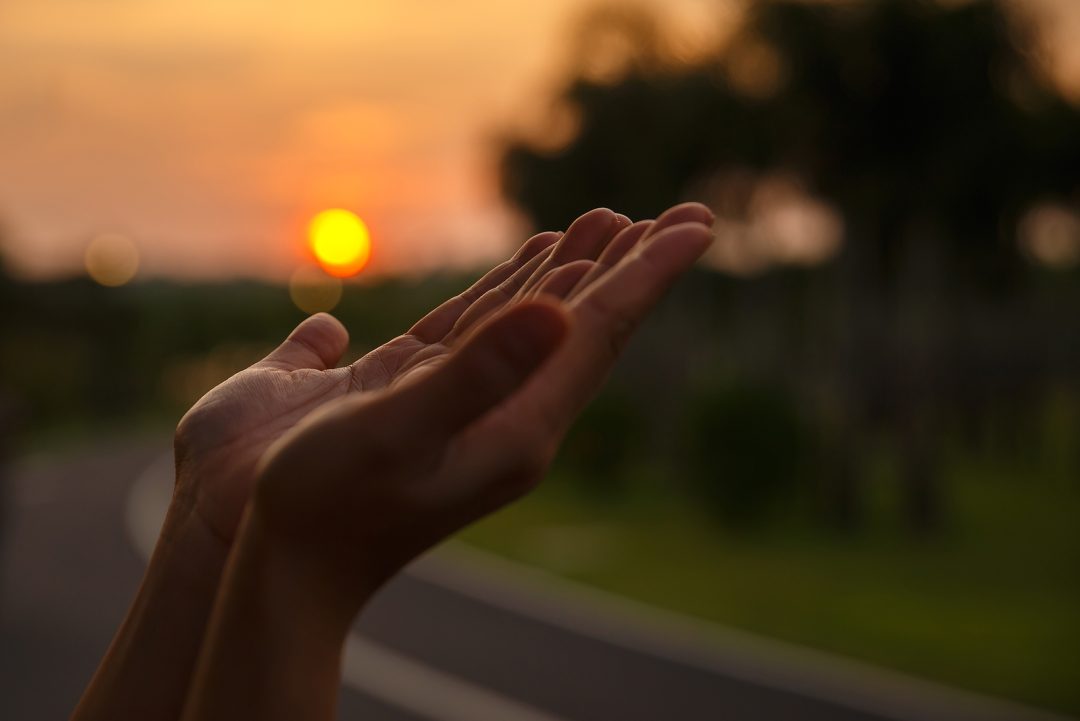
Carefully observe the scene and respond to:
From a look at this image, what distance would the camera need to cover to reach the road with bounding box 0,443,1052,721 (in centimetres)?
817

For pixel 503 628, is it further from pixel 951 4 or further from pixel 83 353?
pixel 83 353

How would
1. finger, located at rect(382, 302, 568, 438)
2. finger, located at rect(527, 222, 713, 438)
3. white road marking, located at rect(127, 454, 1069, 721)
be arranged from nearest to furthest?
1. finger, located at rect(382, 302, 568, 438)
2. finger, located at rect(527, 222, 713, 438)
3. white road marking, located at rect(127, 454, 1069, 721)

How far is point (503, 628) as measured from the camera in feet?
34.5

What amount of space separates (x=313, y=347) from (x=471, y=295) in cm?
32

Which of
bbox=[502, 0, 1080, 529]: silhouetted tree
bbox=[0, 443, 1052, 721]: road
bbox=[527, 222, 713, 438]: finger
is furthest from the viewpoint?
bbox=[502, 0, 1080, 529]: silhouetted tree

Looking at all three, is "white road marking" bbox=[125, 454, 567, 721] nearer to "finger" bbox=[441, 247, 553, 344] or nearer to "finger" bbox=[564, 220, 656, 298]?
"finger" bbox=[441, 247, 553, 344]

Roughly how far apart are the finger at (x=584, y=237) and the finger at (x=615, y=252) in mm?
157

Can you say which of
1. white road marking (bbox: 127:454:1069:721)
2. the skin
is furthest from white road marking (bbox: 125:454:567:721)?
the skin

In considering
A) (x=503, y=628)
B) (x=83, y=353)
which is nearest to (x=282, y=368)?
(x=503, y=628)

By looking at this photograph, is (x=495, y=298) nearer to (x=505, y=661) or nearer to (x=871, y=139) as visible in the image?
(x=505, y=661)

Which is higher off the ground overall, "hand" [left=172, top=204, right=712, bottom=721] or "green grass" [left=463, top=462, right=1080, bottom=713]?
"hand" [left=172, top=204, right=712, bottom=721]

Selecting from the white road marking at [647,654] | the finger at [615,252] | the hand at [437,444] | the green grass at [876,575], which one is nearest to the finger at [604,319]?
the hand at [437,444]

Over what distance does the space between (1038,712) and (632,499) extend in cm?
1004

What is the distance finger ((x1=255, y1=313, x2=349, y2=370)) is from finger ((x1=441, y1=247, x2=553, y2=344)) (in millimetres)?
267
